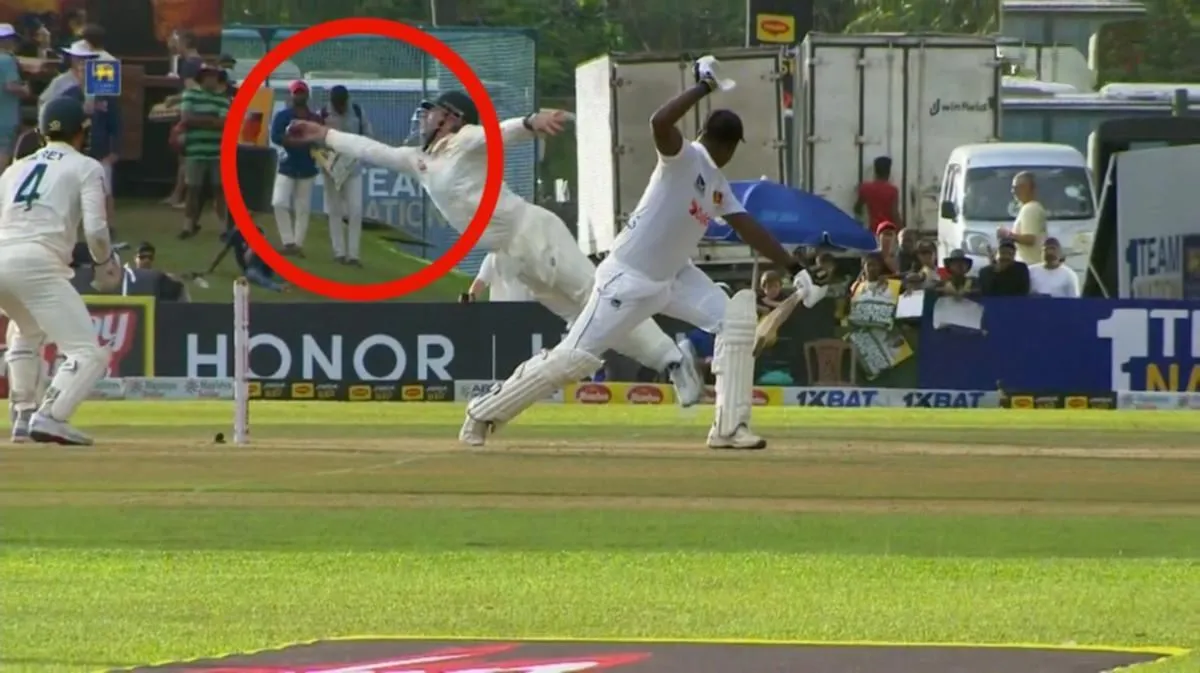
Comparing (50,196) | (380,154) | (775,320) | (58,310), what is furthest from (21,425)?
(775,320)

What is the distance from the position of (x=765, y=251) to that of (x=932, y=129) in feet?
63.8

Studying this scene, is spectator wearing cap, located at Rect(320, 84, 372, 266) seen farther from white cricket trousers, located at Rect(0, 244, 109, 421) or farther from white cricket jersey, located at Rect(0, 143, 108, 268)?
white cricket trousers, located at Rect(0, 244, 109, 421)

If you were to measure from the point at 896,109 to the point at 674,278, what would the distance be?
1890cm

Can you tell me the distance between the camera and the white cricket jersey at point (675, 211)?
1539 centimetres

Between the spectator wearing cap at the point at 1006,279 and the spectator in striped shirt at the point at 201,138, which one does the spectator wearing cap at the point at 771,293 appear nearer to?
the spectator wearing cap at the point at 1006,279

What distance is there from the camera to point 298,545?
11.3 meters

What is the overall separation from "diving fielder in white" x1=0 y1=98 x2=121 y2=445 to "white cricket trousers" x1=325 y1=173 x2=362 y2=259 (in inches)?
640

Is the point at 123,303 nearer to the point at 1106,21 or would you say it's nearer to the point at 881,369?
the point at 881,369

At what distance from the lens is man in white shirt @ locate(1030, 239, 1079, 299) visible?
26094mm

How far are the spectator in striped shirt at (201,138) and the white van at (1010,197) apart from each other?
9.26m

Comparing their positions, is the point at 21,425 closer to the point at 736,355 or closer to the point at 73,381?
the point at 73,381

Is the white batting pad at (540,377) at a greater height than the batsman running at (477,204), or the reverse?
the batsman running at (477,204)

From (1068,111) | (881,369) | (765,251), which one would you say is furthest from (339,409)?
(1068,111)

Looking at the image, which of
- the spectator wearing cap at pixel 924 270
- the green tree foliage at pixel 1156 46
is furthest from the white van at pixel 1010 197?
the green tree foliage at pixel 1156 46
